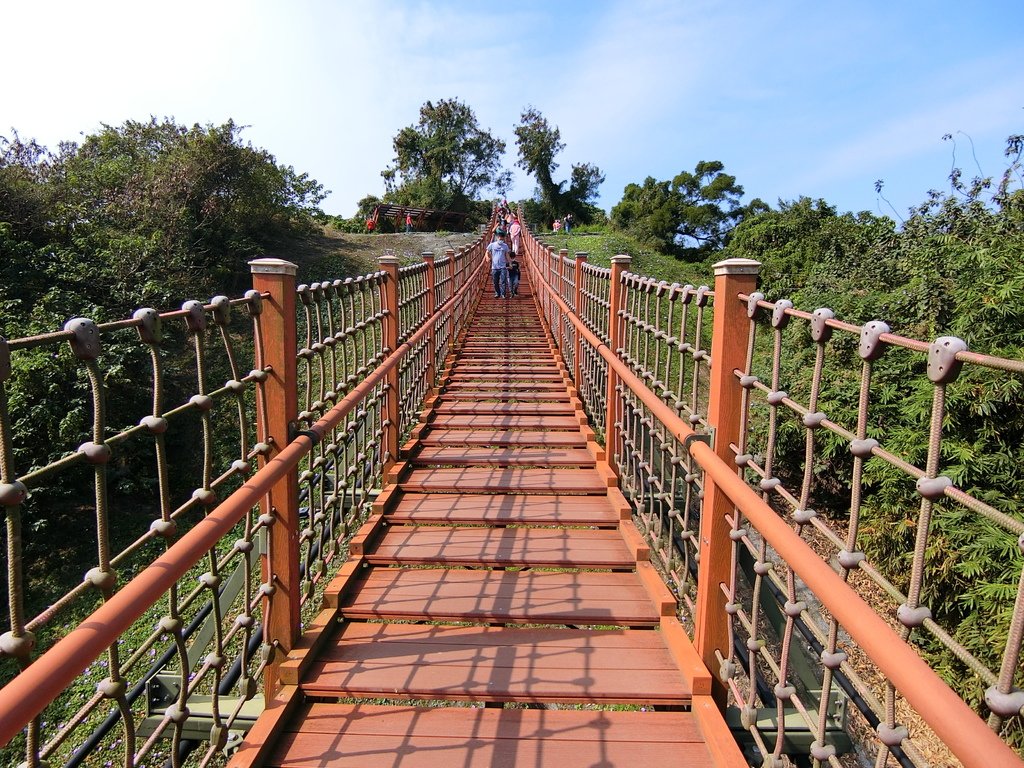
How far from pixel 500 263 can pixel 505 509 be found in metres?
9.84

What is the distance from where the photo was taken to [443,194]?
40219 millimetres

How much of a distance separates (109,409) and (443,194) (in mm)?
32086

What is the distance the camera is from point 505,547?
3484 millimetres

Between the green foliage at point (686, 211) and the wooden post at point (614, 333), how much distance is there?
98.6ft

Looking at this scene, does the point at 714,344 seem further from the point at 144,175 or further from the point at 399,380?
the point at 144,175

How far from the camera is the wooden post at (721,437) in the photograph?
2.22 metres

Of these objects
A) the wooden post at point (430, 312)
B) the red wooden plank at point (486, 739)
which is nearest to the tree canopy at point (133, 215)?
the wooden post at point (430, 312)

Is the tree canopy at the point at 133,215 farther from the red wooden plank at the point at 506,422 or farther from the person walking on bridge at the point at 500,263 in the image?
the red wooden plank at the point at 506,422

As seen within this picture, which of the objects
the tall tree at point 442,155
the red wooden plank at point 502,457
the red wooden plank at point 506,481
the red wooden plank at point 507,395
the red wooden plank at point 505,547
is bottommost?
the red wooden plank at point 505,547

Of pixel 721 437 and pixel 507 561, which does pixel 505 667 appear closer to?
pixel 507 561

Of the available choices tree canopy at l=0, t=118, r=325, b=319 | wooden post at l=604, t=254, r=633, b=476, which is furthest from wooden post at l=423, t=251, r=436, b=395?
tree canopy at l=0, t=118, r=325, b=319

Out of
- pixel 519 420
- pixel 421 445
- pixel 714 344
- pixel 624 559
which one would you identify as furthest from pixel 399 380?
pixel 714 344

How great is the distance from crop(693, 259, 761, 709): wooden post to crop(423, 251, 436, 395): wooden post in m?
4.23

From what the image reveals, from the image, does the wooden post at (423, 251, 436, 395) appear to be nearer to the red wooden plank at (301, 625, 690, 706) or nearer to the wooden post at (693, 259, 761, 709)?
the red wooden plank at (301, 625, 690, 706)
